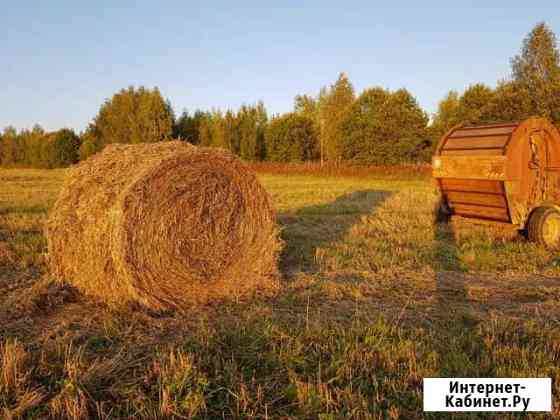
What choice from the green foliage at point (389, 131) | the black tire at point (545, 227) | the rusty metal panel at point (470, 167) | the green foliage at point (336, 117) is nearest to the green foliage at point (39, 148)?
the green foliage at point (336, 117)

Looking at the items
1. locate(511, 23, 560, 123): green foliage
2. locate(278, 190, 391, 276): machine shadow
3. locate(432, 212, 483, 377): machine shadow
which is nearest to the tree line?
locate(511, 23, 560, 123): green foliage

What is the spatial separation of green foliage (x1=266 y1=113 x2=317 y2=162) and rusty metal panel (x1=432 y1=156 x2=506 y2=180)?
39.9 m

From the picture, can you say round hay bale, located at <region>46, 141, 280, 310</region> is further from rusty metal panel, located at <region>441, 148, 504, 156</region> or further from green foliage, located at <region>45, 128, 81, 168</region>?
green foliage, located at <region>45, 128, 81, 168</region>

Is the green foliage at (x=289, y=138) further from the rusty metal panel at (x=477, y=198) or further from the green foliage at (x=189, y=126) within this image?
the rusty metal panel at (x=477, y=198)

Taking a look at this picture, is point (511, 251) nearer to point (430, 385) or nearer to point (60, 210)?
point (430, 385)

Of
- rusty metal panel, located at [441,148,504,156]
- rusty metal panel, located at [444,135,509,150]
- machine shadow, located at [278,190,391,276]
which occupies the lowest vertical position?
machine shadow, located at [278,190,391,276]

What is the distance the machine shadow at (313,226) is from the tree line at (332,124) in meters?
21.5

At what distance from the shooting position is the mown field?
10.6 feet

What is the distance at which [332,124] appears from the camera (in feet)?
165

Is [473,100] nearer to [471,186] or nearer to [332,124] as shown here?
[332,124]

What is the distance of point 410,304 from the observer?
5473 millimetres

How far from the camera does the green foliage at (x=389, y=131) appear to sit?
4156cm

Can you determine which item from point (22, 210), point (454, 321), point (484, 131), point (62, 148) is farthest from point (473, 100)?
point (62, 148)

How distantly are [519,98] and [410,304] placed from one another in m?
31.5
